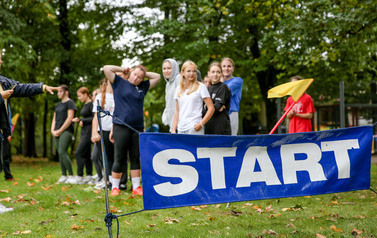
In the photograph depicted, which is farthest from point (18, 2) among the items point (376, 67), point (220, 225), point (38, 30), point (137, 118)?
point (376, 67)

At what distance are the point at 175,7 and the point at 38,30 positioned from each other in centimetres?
563

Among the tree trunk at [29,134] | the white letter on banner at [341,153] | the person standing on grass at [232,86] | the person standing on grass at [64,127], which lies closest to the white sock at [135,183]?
the person standing on grass at [232,86]

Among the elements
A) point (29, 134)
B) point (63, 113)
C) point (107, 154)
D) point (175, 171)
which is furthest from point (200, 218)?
point (29, 134)

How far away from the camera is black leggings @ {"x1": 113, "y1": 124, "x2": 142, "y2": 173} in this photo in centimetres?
649

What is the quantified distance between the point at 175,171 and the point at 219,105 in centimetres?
225

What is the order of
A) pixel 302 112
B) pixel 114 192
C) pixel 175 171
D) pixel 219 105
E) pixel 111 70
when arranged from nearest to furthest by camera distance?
1. pixel 175 171
2. pixel 219 105
3. pixel 111 70
4. pixel 114 192
5. pixel 302 112

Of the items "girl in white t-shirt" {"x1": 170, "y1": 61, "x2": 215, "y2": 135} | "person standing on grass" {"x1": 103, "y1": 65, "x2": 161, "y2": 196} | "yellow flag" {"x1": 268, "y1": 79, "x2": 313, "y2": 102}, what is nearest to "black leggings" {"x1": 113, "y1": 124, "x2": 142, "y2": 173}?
"person standing on grass" {"x1": 103, "y1": 65, "x2": 161, "y2": 196}

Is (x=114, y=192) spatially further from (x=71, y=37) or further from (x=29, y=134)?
(x=29, y=134)

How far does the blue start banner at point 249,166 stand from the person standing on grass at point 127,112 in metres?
2.70

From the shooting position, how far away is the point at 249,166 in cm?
394

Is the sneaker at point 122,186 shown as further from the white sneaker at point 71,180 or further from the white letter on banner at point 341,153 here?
the white letter on banner at point 341,153

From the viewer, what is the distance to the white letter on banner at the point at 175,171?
3.65 metres

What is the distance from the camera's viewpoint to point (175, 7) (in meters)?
16.7

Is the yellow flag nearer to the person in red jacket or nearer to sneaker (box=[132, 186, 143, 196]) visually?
the person in red jacket
